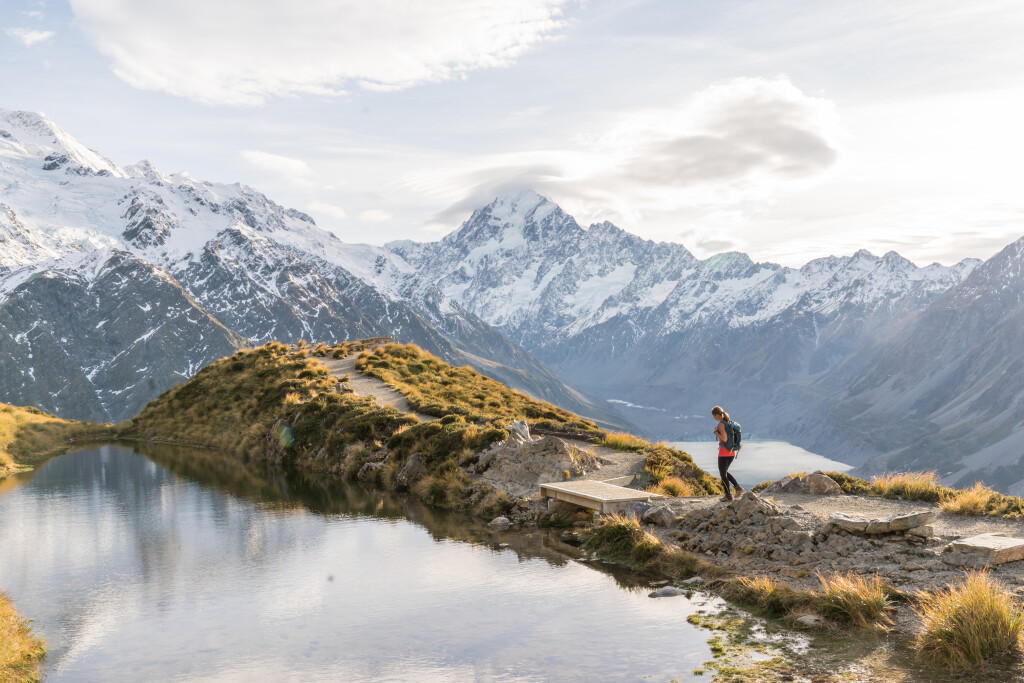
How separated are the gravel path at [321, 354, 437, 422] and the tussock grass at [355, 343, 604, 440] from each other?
0.60 metres

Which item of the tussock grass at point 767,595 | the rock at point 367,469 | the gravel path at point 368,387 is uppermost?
the gravel path at point 368,387

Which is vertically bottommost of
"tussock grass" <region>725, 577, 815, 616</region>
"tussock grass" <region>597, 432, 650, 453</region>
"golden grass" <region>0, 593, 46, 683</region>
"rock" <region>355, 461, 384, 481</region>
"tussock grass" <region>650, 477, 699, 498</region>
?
"tussock grass" <region>725, 577, 815, 616</region>

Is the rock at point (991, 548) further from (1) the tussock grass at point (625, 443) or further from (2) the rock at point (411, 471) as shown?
(2) the rock at point (411, 471)

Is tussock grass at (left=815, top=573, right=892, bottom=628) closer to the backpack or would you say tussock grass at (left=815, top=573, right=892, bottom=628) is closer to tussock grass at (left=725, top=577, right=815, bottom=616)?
tussock grass at (left=725, top=577, right=815, bottom=616)

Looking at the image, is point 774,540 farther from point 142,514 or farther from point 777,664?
point 142,514

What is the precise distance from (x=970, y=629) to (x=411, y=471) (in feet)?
97.5

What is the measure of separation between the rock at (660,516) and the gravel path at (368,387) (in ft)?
80.6

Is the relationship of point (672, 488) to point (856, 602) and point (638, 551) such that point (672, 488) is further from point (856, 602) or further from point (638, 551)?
point (856, 602)

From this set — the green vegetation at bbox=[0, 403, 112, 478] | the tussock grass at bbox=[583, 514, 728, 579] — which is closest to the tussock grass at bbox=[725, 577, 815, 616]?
the tussock grass at bbox=[583, 514, 728, 579]

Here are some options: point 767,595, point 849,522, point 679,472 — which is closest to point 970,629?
point 767,595

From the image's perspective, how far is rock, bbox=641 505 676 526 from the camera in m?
28.2

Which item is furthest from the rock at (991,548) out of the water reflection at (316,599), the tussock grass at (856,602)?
the water reflection at (316,599)

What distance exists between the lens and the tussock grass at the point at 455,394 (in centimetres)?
5428

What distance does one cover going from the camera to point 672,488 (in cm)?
3544
